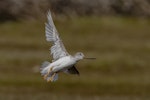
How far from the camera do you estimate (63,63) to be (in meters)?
5.33

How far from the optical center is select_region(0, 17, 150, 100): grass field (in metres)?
12.9

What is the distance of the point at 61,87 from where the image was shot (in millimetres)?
13383

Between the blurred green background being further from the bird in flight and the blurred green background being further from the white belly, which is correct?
the white belly

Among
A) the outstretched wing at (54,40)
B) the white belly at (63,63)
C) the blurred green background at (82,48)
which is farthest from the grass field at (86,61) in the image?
the white belly at (63,63)

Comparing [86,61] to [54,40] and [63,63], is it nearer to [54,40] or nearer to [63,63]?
[54,40]

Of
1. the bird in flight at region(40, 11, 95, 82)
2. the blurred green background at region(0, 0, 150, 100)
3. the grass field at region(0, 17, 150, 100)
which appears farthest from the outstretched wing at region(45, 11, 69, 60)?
the blurred green background at region(0, 0, 150, 100)

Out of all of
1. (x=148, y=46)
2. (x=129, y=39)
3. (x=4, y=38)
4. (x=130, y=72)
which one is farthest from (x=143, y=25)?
(x=130, y=72)

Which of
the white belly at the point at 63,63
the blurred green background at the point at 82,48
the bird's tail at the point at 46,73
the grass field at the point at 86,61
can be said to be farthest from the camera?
the blurred green background at the point at 82,48

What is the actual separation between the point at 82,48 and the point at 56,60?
1325cm

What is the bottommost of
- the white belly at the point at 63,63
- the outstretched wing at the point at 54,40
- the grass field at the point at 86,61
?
the white belly at the point at 63,63

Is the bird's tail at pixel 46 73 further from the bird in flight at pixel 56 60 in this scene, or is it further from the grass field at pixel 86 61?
the grass field at pixel 86 61

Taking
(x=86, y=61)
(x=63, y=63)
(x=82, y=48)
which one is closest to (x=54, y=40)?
(x=63, y=63)

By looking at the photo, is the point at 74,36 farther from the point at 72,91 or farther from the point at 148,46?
the point at 72,91

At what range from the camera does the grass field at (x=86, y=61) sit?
12.9 metres
